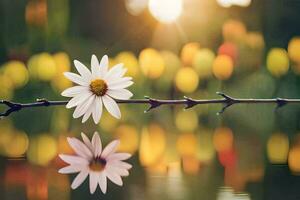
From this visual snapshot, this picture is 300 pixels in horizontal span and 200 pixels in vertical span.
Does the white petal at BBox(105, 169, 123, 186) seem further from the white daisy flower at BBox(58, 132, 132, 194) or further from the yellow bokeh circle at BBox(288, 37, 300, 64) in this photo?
the yellow bokeh circle at BBox(288, 37, 300, 64)

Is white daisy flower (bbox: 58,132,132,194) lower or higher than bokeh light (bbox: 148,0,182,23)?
lower

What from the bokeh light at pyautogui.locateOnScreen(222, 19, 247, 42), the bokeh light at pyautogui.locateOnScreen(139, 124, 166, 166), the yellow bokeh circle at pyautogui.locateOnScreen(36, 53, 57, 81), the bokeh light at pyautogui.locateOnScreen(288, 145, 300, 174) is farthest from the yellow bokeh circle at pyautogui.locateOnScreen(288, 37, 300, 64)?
the bokeh light at pyautogui.locateOnScreen(288, 145, 300, 174)

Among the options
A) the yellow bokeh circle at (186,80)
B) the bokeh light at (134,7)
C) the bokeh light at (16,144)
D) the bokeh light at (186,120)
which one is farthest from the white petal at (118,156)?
the bokeh light at (134,7)

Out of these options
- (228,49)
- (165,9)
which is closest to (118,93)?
(165,9)

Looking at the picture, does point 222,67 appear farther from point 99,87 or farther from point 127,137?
point 99,87

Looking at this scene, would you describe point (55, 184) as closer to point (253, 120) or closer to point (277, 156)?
point (277, 156)

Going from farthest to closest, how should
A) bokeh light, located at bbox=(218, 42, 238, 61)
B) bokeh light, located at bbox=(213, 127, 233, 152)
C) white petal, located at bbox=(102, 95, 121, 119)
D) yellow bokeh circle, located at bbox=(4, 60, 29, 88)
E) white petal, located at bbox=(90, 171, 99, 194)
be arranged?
bokeh light, located at bbox=(218, 42, 238, 61) < yellow bokeh circle, located at bbox=(4, 60, 29, 88) < bokeh light, located at bbox=(213, 127, 233, 152) < white petal, located at bbox=(102, 95, 121, 119) < white petal, located at bbox=(90, 171, 99, 194)
